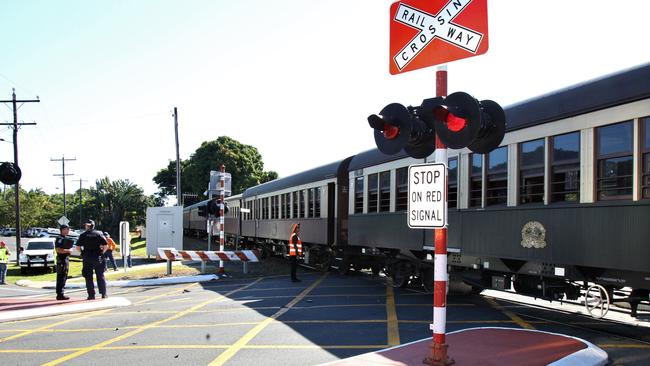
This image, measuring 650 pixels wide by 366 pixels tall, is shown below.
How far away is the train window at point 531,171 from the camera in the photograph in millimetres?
8070

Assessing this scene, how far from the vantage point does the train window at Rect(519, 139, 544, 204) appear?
8070 mm

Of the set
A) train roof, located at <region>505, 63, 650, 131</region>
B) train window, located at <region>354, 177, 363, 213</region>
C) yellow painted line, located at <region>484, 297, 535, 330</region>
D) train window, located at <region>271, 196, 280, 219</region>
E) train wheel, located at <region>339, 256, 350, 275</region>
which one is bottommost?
train wheel, located at <region>339, 256, 350, 275</region>

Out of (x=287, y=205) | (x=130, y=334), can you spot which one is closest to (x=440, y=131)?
(x=130, y=334)

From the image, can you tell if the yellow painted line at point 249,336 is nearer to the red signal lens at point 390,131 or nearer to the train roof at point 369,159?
the red signal lens at point 390,131

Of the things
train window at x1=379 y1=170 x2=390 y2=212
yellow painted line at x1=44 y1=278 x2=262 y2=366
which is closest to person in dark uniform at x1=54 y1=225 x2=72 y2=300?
yellow painted line at x1=44 y1=278 x2=262 y2=366

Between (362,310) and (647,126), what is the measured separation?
5.34m

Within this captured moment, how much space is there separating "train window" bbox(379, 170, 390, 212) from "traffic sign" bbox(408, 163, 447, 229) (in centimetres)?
748

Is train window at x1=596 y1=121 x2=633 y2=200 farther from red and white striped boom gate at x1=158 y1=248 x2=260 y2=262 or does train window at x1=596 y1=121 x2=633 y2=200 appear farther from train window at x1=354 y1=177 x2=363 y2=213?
red and white striped boom gate at x1=158 y1=248 x2=260 y2=262

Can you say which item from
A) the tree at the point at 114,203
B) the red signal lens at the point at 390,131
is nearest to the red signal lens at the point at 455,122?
the red signal lens at the point at 390,131

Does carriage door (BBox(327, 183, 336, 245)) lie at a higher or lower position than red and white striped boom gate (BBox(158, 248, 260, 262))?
higher

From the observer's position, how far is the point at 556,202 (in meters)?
7.72

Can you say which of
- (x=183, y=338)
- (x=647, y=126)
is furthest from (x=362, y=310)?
(x=647, y=126)

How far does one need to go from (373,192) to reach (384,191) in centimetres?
69

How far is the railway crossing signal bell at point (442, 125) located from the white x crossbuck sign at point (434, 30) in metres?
0.56
